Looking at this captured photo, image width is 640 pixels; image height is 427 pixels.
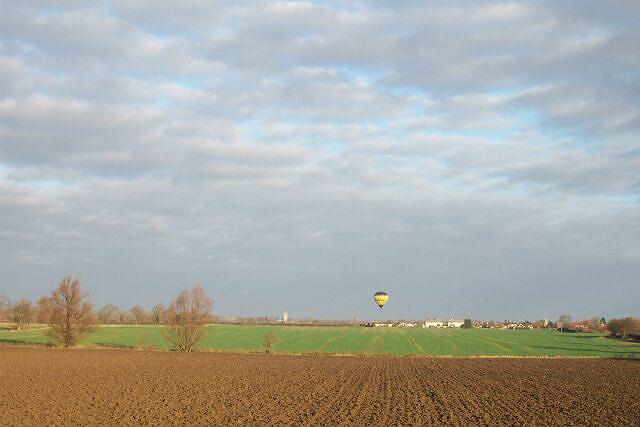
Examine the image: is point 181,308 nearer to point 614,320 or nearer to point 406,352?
point 406,352

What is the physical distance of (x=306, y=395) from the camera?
31.9 m

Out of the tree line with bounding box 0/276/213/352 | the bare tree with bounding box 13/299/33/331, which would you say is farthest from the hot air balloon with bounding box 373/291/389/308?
the bare tree with bounding box 13/299/33/331

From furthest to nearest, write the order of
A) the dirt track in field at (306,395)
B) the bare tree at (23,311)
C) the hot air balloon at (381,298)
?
the bare tree at (23,311), the hot air balloon at (381,298), the dirt track in field at (306,395)

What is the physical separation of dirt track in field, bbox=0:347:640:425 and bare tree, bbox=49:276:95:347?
26982 mm

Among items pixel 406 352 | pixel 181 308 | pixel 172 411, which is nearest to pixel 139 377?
pixel 172 411

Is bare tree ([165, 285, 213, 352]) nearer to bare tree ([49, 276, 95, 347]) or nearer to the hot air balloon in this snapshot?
bare tree ([49, 276, 95, 347])

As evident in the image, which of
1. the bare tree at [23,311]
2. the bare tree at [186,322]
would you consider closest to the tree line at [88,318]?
the bare tree at [186,322]

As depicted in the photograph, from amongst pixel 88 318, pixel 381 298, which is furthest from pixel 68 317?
pixel 381 298

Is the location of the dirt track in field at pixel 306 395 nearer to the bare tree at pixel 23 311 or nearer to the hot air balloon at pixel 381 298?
the hot air balloon at pixel 381 298

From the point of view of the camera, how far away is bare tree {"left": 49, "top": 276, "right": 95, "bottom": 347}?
78.2 m

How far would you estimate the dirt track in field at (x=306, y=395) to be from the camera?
79.0ft

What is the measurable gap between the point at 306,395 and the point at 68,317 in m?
56.5

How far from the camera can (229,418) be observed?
23.7m

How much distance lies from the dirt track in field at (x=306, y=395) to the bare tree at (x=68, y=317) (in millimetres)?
26982
